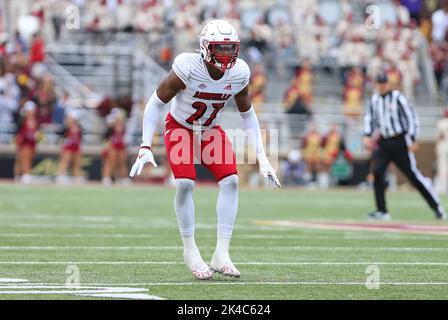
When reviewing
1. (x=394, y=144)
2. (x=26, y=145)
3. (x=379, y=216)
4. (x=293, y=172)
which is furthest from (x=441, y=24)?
(x=379, y=216)

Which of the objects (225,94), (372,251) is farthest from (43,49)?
(225,94)

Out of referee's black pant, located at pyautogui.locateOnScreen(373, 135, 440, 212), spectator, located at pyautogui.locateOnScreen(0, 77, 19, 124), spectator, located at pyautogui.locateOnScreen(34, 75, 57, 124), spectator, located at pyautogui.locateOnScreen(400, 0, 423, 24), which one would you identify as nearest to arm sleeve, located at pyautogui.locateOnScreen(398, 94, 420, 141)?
referee's black pant, located at pyautogui.locateOnScreen(373, 135, 440, 212)

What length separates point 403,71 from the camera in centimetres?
2927

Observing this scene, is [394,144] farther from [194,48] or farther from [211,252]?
[194,48]

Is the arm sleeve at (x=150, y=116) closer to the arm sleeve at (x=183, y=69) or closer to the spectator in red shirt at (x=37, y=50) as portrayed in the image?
the arm sleeve at (x=183, y=69)

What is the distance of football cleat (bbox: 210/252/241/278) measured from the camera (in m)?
8.35

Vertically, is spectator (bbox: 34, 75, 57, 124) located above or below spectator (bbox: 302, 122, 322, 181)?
above

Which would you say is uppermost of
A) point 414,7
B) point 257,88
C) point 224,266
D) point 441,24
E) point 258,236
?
point 414,7

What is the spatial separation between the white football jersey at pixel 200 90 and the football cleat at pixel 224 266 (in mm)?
901

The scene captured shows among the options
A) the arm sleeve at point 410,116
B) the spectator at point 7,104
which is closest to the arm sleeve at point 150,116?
the arm sleeve at point 410,116

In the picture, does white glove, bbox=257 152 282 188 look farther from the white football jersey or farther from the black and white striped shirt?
the black and white striped shirt

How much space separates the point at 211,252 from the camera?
34.3ft

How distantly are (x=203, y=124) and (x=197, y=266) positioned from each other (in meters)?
0.99

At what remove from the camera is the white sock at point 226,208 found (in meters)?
8.59
